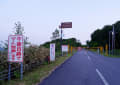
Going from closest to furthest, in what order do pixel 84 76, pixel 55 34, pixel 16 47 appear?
pixel 16 47
pixel 84 76
pixel 55 34

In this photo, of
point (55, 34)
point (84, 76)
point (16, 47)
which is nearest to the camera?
point (16, 47)

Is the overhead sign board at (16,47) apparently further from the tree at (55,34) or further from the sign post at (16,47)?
the tree at (55,34)

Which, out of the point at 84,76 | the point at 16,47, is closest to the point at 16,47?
the point at 16,47

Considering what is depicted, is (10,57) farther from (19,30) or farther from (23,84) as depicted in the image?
(19,30)

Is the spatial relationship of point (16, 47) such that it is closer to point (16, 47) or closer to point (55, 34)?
point (16, 47)

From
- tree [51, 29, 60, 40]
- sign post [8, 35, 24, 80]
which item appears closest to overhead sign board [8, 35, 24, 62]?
sign post [8, 35, 24, 80]

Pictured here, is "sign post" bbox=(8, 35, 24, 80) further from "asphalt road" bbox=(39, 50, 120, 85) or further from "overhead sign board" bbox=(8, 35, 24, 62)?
"asphalt road" bbox=(39, 50, 120, 85)

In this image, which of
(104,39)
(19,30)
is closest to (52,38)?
(104,39)

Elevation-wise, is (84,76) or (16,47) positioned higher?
(16,47)

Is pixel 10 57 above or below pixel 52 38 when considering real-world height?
below

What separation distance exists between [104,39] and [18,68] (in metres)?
48.5

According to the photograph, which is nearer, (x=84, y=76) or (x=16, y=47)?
(x=16, y=47)

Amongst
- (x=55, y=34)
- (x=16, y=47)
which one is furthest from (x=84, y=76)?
(x=55, y=34)

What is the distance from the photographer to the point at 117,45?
44.8 m
